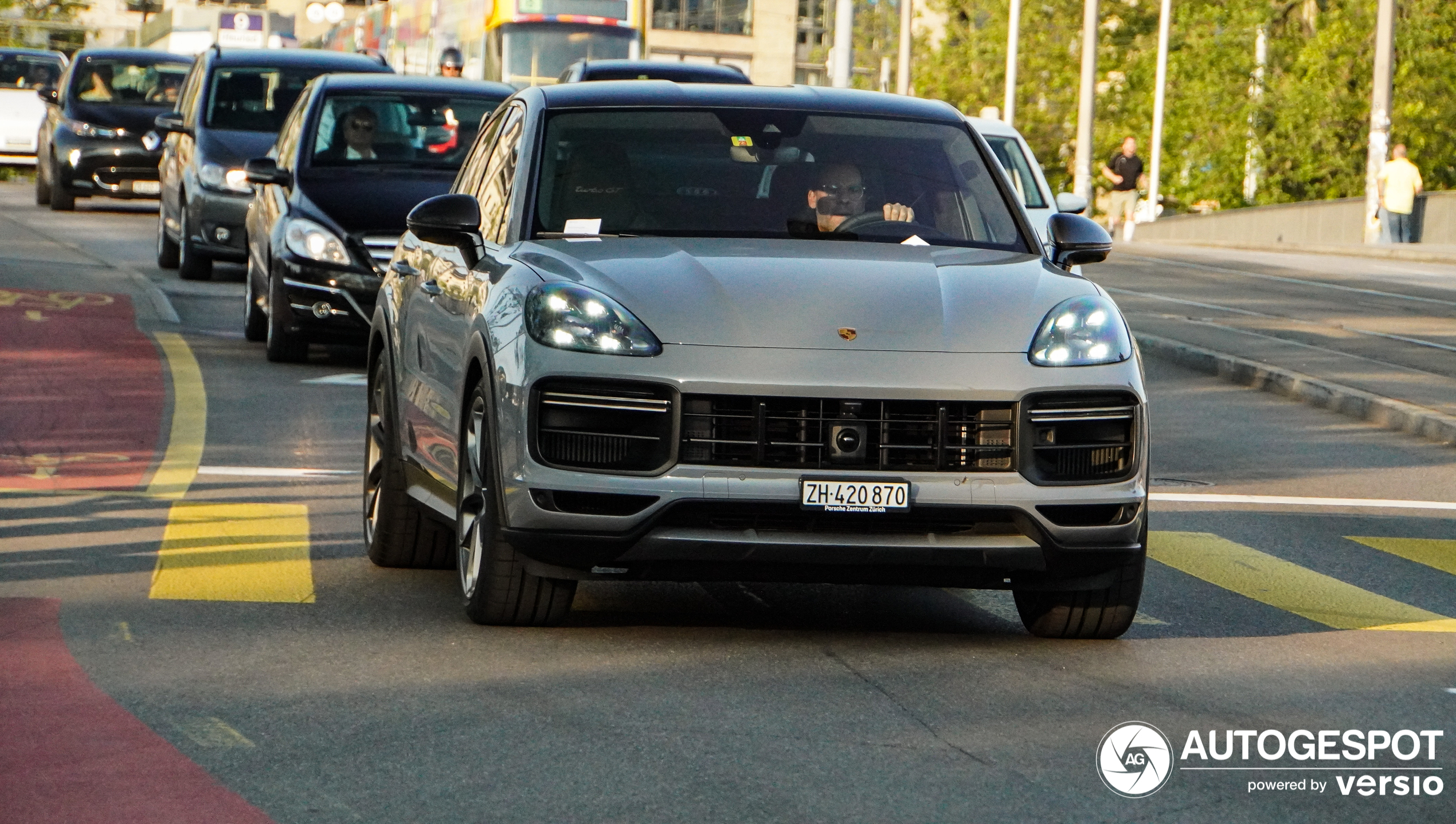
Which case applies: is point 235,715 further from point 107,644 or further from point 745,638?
point 745,638

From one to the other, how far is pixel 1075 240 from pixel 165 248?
15869 millimetres

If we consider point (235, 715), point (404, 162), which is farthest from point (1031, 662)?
point (404, 162)

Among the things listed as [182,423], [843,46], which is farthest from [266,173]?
[843,46]

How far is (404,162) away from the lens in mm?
15766

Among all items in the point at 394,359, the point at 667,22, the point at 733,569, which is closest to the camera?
the point at 733,569

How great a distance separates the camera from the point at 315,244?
14.6m

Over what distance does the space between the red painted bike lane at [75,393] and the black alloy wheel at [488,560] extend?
3.24 m

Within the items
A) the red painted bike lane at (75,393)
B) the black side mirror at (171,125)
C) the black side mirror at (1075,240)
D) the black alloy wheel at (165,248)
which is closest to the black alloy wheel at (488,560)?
the black side mirror at (1075,240)

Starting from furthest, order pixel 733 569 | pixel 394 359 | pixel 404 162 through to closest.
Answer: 1. pixel 404 162
2. pixel 394 359
3. pixel 733 569

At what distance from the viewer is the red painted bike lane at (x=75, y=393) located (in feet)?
33.9

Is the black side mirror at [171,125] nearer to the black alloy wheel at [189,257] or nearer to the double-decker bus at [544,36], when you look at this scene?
the black alloy wheel at [189,257]

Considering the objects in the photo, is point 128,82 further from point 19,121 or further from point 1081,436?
point 1081,436

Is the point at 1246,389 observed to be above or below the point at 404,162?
below

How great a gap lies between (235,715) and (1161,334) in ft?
48.2
